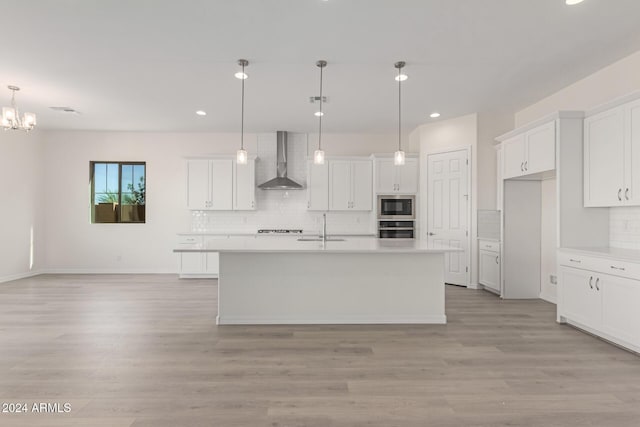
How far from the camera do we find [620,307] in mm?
3096

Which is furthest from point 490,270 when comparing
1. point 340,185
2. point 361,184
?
point 340,185

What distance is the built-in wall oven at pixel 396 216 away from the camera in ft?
21.8

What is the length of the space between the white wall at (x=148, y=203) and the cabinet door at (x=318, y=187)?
1.25 feet

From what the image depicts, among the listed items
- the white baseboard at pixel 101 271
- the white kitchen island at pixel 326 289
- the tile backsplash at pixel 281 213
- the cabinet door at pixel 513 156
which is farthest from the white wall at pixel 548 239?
the white baseboard at pixel 101 271

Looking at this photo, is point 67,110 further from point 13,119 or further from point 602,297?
point 602,297

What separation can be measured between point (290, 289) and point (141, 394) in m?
1.85

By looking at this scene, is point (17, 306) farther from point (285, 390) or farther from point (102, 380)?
point (285, 390)

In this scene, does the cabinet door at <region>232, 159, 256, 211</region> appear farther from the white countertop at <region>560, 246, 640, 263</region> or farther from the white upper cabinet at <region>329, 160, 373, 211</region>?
the white countertop at <region>560, 246, 640, 263</region>

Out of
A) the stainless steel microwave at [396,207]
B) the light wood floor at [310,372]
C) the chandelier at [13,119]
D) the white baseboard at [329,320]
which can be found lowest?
the light wood floor at [310,372]

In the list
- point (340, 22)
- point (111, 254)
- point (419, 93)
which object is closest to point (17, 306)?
point (111, 254)

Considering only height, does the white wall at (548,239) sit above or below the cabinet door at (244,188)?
below

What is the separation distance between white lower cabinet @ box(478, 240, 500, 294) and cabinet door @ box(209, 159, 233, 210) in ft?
15.5

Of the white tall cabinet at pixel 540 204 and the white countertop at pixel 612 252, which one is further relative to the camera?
the white tall cabinet at pixel 540 204

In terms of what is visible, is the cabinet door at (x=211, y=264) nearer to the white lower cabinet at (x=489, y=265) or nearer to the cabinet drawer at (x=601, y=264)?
the white lower cabinet at (x=489, y=265)
